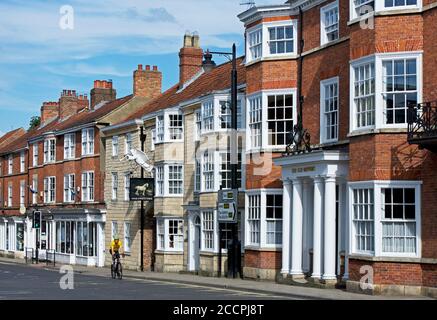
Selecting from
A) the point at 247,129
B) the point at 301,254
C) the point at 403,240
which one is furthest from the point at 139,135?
the point at 403,240

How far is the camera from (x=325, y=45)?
96.8 feet

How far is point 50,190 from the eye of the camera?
6181cm

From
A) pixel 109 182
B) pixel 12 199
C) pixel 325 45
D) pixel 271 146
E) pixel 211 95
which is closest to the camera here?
pixel 325 45

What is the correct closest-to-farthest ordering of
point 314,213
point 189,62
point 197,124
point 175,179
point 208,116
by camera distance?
point 314,213
point 208,116
point 197,124
point 175,179
point 189,62

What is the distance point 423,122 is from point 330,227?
18.2 feet

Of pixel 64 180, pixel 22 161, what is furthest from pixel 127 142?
pixel 22 161

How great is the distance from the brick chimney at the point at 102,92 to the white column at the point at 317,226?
117ft

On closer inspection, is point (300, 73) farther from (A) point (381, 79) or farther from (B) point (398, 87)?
(B) point (398, 87)

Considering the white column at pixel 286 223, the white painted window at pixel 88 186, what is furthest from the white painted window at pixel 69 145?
the white column at pixel 286 223

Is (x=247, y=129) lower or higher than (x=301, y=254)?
higher

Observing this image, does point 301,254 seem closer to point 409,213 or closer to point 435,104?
point 409,213

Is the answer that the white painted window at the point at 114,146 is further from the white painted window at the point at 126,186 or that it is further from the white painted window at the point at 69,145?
the white painted window at the point at 69,145

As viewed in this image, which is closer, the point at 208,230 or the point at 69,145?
the point at 208,230

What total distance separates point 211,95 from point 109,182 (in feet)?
51.8
